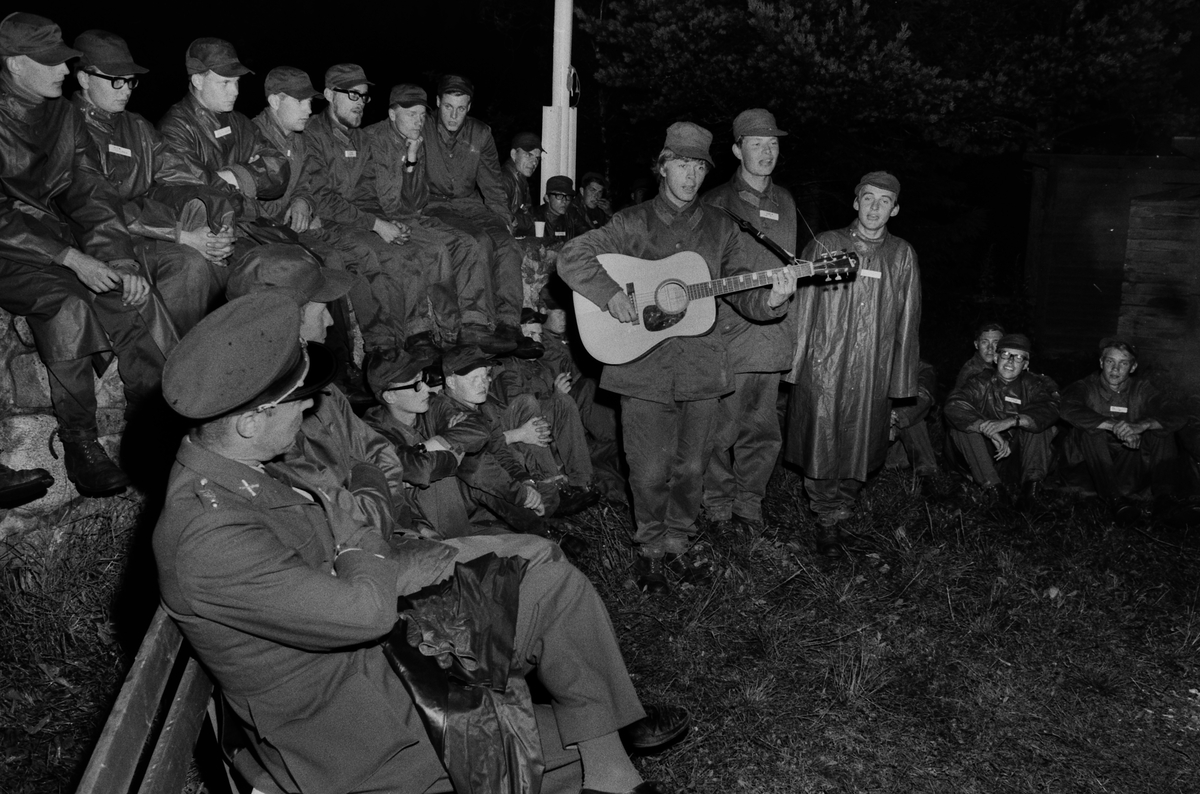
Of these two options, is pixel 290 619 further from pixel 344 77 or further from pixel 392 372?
pixel 344 77

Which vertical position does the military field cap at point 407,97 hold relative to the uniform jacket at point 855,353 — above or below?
above

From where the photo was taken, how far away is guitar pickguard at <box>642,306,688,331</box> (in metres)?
5.39

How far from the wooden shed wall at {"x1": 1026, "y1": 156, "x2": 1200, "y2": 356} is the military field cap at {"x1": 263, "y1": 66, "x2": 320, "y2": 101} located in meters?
9.64

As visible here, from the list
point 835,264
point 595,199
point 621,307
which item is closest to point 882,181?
point 835,264

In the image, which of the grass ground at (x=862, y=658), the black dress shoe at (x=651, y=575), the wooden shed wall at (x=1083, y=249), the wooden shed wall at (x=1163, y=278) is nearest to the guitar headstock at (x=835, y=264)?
the grass ground at (x=862, y=658)

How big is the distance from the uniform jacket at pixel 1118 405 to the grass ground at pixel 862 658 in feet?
4.46

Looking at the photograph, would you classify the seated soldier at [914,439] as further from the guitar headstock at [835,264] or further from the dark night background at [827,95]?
the dark night background at [827,95]

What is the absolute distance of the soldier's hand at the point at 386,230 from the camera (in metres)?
6.50

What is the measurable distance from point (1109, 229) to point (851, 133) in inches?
135

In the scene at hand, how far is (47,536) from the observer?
486 centimetres

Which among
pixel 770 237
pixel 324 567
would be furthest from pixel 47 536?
pixel 770 237

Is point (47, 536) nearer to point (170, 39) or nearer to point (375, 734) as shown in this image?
point (375, 734)

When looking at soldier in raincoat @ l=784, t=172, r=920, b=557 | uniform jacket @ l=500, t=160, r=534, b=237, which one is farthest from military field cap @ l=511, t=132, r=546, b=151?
soldier in raincoat @ l=784, t=172, r=920, b=557

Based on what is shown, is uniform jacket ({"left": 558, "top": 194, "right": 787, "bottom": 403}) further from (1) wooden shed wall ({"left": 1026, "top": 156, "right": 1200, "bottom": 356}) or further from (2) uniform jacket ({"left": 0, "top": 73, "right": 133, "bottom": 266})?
(1) wooden shed wall ({"left": 1026, "top": 156, "right": 1200, "bottom": 356})
